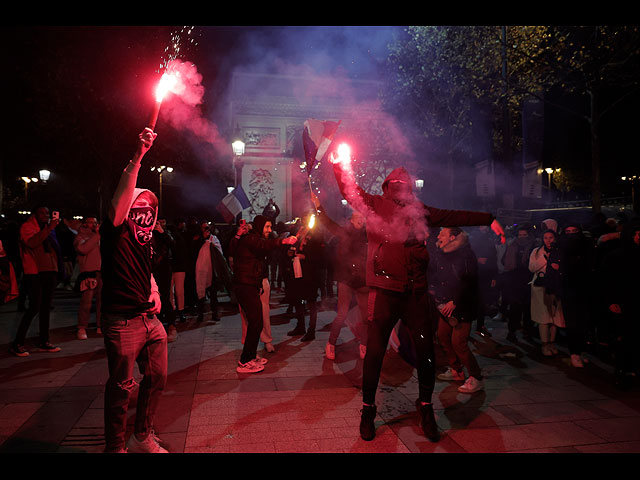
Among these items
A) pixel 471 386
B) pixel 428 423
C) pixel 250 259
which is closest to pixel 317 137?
pixel 250 259

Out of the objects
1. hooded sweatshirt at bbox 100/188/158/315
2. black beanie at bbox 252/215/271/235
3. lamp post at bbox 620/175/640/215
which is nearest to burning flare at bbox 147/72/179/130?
hooded sweatshirt at bbox 100/188/158/315

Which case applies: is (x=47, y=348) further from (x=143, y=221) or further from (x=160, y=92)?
(x=160, y=92)

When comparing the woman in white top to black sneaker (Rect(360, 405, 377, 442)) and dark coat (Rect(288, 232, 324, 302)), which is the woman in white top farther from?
black sneaker (Rect(360, 405, 377, 442))

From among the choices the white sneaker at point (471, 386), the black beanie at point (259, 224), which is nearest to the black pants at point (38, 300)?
the black beanie at point (259, 224)

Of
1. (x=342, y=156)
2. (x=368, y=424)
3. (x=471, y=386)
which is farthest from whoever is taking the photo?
(x=471, y=386)

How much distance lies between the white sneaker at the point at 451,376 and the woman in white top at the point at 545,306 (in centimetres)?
192

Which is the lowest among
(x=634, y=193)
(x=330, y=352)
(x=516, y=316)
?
(x=330, y=352)

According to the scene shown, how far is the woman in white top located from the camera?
20.7ft

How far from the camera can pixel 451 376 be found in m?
5.32

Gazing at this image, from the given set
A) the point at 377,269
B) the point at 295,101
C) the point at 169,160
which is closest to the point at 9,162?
the point at 169,160

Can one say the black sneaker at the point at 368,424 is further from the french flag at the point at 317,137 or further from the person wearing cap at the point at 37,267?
the person wearing cap at the point at 37,267

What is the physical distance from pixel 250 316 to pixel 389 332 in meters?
2.21
